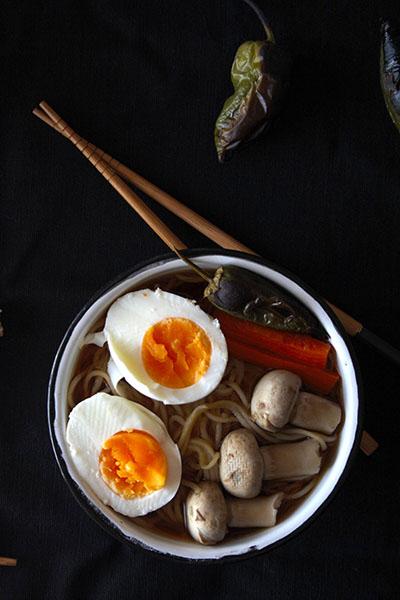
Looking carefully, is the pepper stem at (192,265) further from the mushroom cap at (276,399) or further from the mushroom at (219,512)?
the mushroom at (219,512)

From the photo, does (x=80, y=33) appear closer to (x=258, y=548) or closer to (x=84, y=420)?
(x=84, y=420)

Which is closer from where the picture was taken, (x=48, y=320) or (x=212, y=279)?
(x=212, y=279)

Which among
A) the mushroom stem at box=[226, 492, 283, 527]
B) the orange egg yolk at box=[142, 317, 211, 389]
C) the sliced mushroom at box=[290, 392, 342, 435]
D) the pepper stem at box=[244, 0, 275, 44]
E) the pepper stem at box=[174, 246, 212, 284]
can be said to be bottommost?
the mushroom stem at box=[226, 492, 283, 527]

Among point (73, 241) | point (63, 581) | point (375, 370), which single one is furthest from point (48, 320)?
point (375, 370)

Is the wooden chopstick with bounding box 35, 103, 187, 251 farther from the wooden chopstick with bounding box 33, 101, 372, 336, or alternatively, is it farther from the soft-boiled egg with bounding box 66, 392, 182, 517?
the soft-boiled egg with bounding box 66, 392, 182, 517

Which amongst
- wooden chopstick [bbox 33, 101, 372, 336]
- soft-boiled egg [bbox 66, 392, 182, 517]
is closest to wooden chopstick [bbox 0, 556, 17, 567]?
soft-boiled egg [bbox 66, 392, 182, 517]

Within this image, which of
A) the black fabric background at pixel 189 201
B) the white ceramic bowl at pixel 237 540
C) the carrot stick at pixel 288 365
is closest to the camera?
the white ceramic bowl at pixel 237 540

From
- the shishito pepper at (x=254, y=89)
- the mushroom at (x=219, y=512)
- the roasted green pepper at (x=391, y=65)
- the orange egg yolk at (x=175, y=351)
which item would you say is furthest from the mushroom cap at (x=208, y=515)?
the roasted green pepper at (x=391, y=65)
